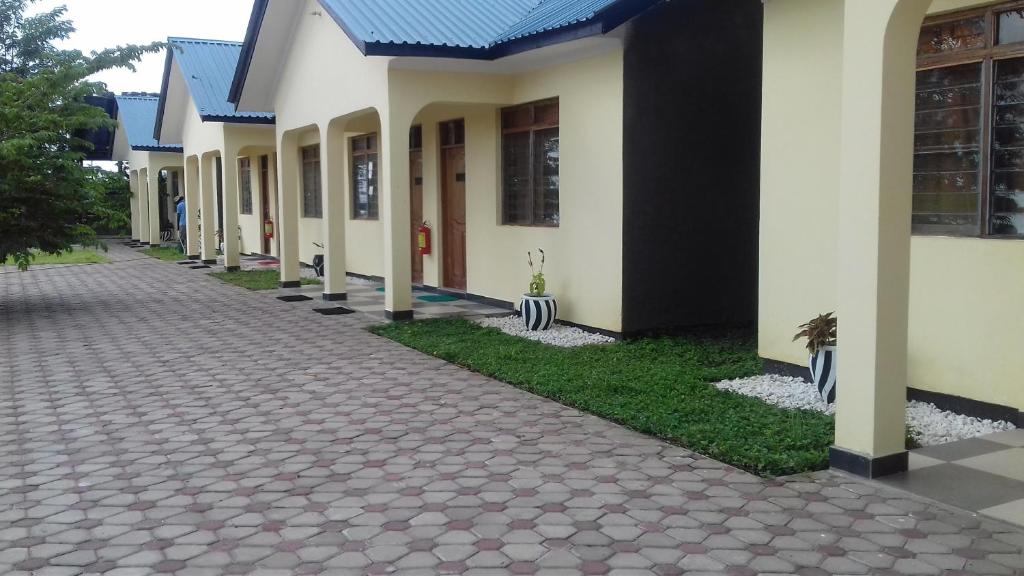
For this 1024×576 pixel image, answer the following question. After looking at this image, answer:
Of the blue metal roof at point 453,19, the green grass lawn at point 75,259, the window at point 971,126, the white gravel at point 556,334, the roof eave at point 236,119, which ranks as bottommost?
the white gravel at point 556,334

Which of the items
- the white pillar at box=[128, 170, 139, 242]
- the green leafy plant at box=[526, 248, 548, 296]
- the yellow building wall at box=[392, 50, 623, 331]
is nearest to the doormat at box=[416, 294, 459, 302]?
the yellow building wall at box=[392, 50, 623, 331]

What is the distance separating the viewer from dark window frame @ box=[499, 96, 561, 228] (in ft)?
36.8

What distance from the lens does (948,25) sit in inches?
257

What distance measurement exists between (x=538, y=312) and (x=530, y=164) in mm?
2238

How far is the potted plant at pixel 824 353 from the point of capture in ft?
21.8

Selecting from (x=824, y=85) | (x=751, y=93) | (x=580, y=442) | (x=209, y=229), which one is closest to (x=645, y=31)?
(x=751, y=93)

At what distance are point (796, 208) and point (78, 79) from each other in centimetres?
1139

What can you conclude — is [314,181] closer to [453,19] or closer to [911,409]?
[453,19]

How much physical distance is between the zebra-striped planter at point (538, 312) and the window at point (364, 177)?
21.9 feet

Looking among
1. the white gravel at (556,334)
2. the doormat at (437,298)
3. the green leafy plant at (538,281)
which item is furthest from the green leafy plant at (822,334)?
the doormat at (437,298)

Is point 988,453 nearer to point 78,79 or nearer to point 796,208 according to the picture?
point 796,208

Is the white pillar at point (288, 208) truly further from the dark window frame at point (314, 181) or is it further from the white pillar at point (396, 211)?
the white pillar at point (396, 211)

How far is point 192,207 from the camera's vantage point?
22.8 metres

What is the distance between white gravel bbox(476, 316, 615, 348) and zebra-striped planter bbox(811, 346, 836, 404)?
3480 mm
